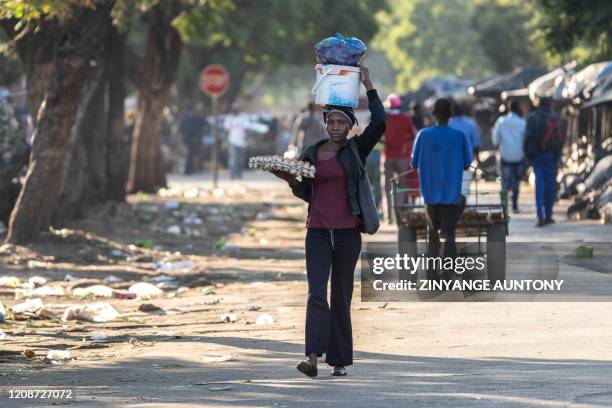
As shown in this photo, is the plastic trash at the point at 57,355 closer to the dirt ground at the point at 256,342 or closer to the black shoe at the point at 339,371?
the dirt ground at the point at 256,342

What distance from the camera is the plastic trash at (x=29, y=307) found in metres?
14.8

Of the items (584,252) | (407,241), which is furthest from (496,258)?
Answer: (584,252)

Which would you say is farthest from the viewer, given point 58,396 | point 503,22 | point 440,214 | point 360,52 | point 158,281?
point 503,22

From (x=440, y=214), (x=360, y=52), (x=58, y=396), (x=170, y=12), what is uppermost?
(x=170, y=12)

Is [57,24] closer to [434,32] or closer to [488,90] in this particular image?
[488,90]

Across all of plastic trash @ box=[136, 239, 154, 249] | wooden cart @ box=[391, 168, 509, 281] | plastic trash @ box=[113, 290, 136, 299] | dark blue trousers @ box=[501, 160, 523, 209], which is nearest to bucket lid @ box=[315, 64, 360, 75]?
wooden cart @ box=[391, 168, 509, 281]

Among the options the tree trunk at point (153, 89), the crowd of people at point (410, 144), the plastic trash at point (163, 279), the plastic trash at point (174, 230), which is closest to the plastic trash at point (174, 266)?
the plastic trash at point (163, 279)

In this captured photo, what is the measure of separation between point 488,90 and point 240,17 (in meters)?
10.8

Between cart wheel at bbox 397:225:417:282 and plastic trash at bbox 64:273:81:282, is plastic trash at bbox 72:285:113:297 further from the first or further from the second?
cart wheel at bbox 397:225:417:282

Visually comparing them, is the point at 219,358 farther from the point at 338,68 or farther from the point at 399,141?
the point at 399,141

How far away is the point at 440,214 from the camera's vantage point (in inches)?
587

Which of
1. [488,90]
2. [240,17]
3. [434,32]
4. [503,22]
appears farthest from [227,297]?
[434,32]

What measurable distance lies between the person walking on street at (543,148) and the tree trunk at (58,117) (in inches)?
246

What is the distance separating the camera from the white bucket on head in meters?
10.1
